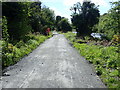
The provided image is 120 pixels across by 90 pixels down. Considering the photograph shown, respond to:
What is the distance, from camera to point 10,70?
329 inches

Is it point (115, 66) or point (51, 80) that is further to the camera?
point (115, 66)

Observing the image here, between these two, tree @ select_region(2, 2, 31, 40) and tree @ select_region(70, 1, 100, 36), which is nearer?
tree @ select_region(2, 2, 31, 40)

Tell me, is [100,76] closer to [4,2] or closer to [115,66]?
[115,66]

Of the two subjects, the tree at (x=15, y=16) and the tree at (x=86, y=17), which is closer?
the tree at (x=15, y=16)

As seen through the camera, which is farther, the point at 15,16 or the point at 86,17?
the point at 86,17

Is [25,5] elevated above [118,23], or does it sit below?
above

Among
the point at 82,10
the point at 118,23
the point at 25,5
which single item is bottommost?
the point at 118,23

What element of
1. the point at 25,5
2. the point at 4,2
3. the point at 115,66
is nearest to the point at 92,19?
the point at 25,5

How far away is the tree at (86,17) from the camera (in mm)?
38531

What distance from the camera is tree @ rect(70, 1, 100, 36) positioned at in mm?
38531

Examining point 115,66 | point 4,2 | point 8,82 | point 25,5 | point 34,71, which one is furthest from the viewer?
point 25,5

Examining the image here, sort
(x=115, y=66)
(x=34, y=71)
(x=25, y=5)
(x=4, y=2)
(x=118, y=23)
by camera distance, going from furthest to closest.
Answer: (x=25, y=5) → (x=4, y=2) → (x=118, y=23) → (x=115, y=66) → (x=34, y=71)

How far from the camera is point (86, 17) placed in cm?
3897

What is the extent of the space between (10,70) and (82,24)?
32173mm
